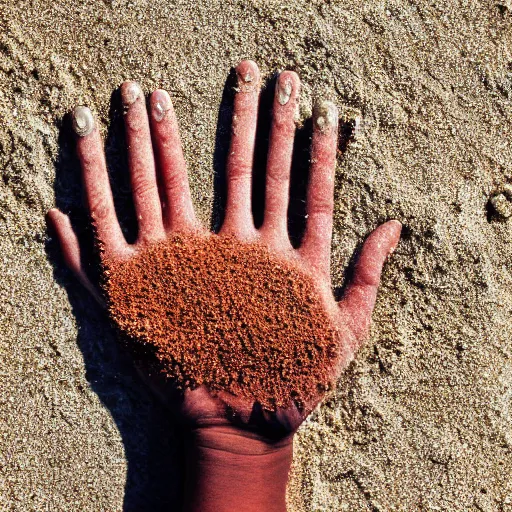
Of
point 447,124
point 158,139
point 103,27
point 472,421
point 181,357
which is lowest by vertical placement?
point 472,421

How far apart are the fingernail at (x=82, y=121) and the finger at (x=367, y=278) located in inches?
36.3

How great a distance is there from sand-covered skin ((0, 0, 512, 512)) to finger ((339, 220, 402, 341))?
5 centimetres

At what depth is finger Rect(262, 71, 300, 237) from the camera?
1.68 meters

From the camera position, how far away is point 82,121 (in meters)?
1.67

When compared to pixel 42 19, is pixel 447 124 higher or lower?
lower

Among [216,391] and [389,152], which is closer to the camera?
[216,391]

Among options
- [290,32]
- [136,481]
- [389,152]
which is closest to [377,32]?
[290,32]

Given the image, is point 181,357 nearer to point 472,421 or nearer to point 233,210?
point 233,210

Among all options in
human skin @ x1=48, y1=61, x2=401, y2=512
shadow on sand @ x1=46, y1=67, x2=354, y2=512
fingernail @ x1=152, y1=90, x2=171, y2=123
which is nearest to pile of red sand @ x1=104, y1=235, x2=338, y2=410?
human skin @ x1=48, y1=61, x2=401, y2=512

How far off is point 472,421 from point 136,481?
3.61ft

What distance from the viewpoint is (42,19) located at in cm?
171

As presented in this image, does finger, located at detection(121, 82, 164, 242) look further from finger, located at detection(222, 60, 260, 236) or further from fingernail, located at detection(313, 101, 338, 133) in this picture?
fingernail, located at detection(313, 101, 338, 133)

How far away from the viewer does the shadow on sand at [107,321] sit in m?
1.73

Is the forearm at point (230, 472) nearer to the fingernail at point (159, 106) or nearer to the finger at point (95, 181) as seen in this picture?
the finger at point (95, 181)
